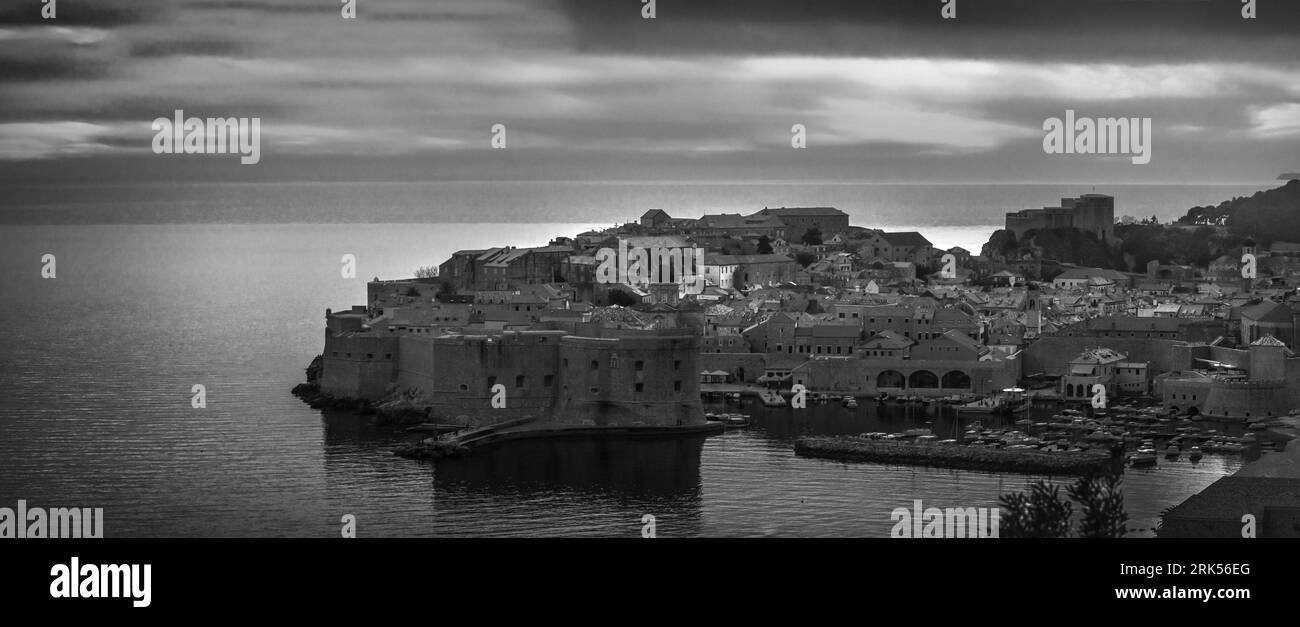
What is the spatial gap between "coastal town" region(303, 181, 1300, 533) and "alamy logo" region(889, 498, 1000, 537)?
7.68 ft

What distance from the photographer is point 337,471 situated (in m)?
16.9

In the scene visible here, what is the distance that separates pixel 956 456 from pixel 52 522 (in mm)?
7078

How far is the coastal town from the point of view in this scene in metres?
19.1

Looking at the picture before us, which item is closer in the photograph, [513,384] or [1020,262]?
[513,384]

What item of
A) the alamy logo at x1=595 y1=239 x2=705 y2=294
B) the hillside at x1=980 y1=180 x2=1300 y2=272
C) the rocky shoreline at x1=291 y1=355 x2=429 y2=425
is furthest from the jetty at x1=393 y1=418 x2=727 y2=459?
the hillside at x1=980 y1=180 x2=1300 y2=272

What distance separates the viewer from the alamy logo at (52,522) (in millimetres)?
14258

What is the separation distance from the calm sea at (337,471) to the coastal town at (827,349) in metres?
0.63

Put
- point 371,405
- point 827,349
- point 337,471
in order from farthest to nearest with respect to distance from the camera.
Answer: point 827,349
point 371,405
point 337,471

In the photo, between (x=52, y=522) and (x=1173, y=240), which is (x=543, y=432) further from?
(x=1173, y=240)

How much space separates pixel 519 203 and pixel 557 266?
34146 millimetres

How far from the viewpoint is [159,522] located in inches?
587

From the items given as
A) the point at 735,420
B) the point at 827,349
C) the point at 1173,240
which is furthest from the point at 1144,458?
the point at 1173,240
